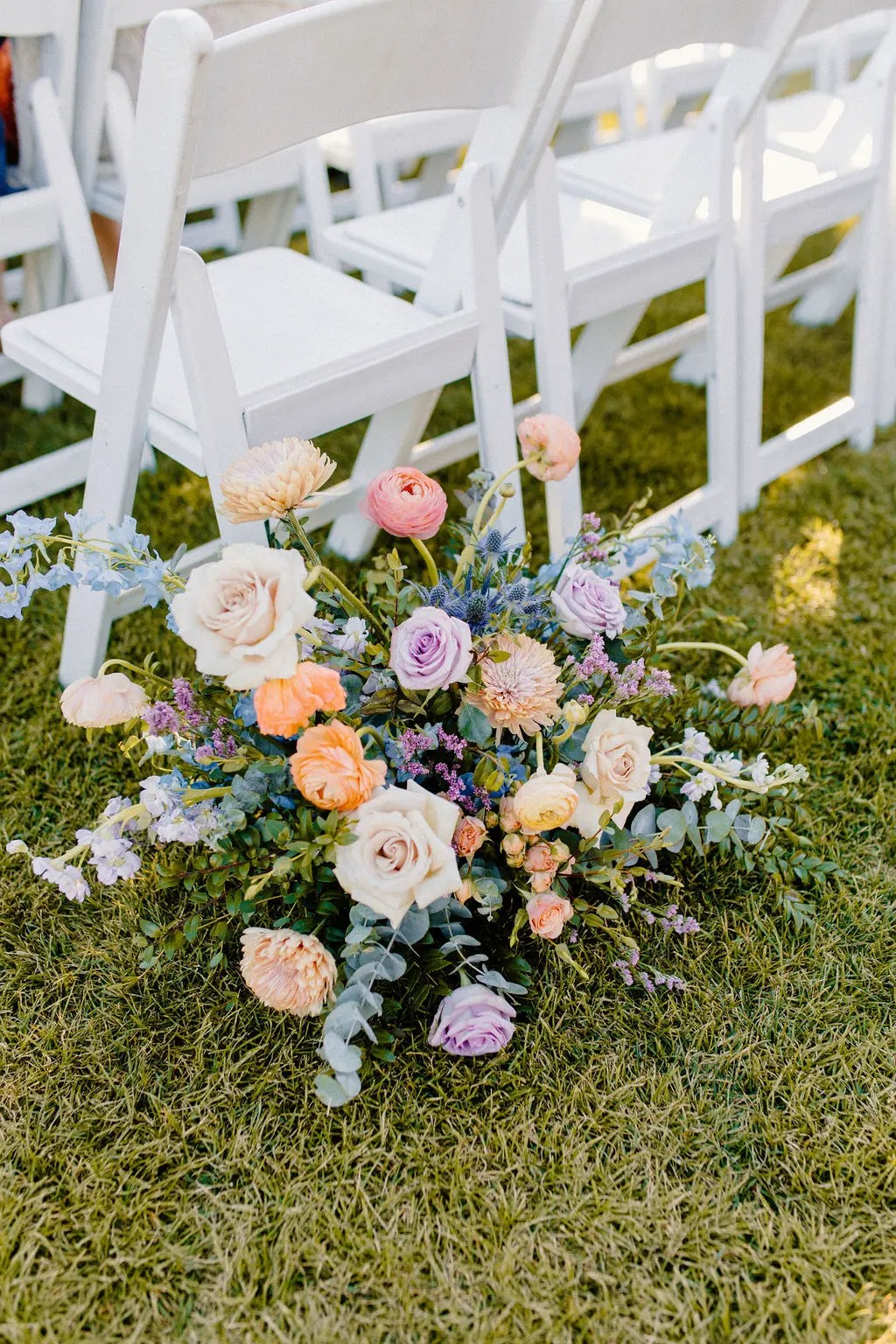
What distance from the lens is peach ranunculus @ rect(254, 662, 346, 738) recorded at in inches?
43.1

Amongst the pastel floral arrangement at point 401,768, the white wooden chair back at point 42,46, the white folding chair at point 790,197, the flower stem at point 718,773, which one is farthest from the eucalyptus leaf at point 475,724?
the white wooden chair back at point 42,46

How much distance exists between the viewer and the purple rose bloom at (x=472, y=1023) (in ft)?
4.03

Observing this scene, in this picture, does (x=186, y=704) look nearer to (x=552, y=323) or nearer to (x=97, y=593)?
(x=97, y=593)

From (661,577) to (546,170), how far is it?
2.16 ft

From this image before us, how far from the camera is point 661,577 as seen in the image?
146 cm

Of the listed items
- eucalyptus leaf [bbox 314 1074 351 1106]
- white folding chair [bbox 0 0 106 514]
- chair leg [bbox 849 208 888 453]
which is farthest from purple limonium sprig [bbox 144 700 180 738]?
chair leg [bbox 849 208 888 453]

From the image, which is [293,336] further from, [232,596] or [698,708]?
[698,708]

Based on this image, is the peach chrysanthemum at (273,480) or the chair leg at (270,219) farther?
the chair leg at (270,219)

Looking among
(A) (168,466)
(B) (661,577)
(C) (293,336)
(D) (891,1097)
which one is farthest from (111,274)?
(D) (891,1097)

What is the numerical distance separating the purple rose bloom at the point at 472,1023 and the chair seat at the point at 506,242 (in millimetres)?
1094

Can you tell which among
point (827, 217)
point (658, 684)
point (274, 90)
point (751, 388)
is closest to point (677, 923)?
point (658, 684)

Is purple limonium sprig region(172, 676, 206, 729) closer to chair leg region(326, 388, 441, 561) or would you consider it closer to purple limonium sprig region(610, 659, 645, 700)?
purple limonium sprig region(610, 659, 645, 700)

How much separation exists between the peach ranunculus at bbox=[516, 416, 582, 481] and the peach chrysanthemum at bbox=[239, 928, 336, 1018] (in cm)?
61

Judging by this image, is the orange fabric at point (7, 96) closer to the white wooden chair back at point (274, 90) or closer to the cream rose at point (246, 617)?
the white wooden chair back at point (274, 90)
